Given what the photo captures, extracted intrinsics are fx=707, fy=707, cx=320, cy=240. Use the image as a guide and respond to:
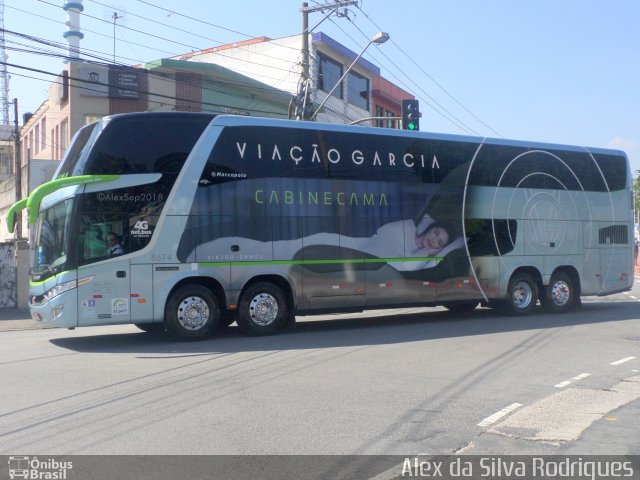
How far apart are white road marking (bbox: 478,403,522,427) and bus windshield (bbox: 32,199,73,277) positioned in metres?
8.04

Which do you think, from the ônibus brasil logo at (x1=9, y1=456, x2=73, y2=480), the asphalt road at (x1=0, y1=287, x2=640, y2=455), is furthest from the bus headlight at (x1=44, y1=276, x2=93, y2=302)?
the ônibus brasil logo at (x1=9, y1=456, x2=73, y2=480)

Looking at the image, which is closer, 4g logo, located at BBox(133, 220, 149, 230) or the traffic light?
4g logo, located at BBox(133, 220, 149, 230)

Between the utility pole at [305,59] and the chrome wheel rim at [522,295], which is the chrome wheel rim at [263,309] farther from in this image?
the utility pole at [305,59]

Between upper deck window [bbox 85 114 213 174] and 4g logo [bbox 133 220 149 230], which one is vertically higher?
upper deck window [bbox 85 114 213 174]

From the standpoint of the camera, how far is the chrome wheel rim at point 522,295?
17656mm

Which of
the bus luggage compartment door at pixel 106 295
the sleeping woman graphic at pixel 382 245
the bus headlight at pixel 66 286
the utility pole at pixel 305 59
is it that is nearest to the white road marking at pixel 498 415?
the sleeping woman graphic at pixel 382 245

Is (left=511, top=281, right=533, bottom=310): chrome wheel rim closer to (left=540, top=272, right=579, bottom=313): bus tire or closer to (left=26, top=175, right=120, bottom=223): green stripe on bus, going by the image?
(left=540, top=272, right=579, bottom=313): bus tire

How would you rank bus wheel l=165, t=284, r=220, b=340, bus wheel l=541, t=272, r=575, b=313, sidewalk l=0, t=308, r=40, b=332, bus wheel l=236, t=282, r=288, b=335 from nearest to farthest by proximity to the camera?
bus wheel l=165, t=284, r=220, b=340, bus wheel l=236, t=282, r=288, b=335, sidewalk l=0, t=308, r=40, b=332, bus wheel l=541, t=272, r=575, b=313

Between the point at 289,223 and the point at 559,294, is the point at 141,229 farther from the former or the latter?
the point at 559,294

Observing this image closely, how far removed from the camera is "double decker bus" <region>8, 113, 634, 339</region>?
41.1 ft

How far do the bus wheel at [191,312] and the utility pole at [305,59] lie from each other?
12.3 meters

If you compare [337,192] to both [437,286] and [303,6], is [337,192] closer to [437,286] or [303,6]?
[437,286]

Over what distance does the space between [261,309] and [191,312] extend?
55.0 inches

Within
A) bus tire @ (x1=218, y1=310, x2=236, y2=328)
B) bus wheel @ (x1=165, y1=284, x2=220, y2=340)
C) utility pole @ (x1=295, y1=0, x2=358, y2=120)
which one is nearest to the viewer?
bus wheel @ (x1=165, y1=284, x2=220, y2=340)
